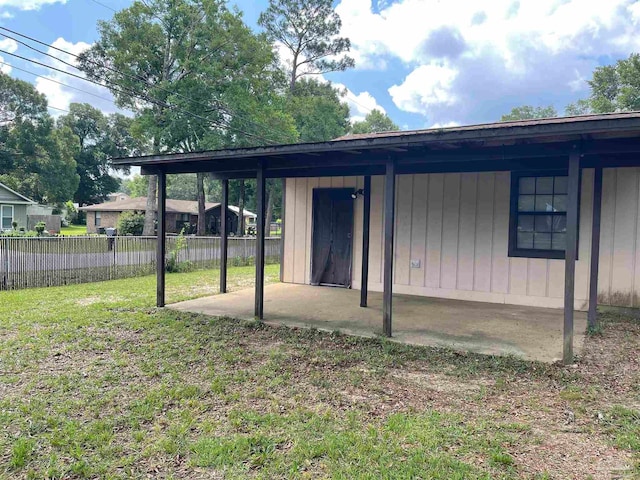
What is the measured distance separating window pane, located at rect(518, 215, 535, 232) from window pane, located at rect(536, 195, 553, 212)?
175 mm

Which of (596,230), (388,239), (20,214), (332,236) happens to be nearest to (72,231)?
(20,214)

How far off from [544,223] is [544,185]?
0.58 m

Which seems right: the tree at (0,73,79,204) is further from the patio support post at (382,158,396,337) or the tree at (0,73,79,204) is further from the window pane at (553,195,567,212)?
the window pane at (553,195,567,212)

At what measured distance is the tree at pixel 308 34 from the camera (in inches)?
979

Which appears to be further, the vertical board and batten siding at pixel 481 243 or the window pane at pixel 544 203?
the window pane at pixel 544 203

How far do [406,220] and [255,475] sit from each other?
19.7 feet

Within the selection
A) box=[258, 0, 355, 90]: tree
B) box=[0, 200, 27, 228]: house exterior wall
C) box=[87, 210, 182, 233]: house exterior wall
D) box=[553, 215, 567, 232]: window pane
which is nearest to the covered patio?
box=[553, 215, 567, 232]: window pane

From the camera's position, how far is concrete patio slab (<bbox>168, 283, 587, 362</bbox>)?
14.9 feet

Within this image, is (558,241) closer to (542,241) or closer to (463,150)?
(542,241)

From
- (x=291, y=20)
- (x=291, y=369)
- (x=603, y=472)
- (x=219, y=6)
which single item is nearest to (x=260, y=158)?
(x=291, y=369)

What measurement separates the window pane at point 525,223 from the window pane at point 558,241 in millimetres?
354

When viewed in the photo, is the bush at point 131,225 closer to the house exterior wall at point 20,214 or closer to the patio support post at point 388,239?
the house exterior wall at point 20,214

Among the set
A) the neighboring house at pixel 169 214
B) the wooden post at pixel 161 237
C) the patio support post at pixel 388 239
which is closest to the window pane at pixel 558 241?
the patio support post at pixel 388 239

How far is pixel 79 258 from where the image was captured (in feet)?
29.3
